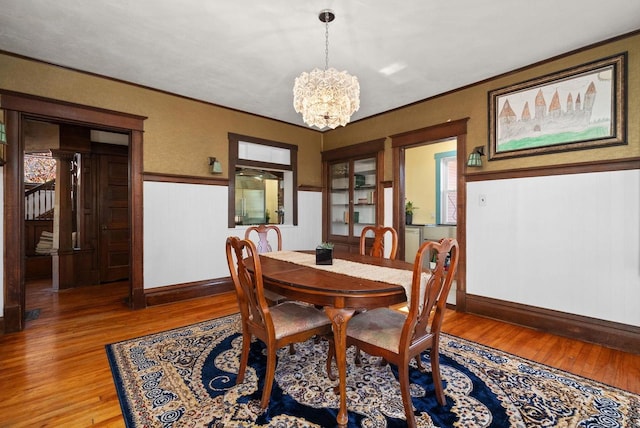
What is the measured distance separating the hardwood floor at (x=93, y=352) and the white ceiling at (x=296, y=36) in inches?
106

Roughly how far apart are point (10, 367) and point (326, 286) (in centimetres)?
252

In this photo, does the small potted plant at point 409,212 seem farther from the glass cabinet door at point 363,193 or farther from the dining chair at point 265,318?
the dining chair at point 265,318

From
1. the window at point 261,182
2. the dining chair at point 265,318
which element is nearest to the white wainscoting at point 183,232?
the window at point 261,182

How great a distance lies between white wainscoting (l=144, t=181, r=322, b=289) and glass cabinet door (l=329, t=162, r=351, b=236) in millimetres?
1733

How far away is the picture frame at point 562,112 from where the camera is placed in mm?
2723

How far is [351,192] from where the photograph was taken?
524 cm

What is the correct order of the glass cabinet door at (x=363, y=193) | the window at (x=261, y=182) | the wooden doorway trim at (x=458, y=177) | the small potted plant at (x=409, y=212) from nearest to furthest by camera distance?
the wooden doorway trim at (x=458, y=177)
the window at (x=261, y=182)
the glass cabinet door at (x=363, y=193)
the small potted plant at (x=409, y=212)

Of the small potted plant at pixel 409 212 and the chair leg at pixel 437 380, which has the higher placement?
the small potted plant at pixel 409 212

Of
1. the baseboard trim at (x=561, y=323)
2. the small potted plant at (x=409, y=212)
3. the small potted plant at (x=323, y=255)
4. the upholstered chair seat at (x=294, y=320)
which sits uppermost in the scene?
the small potted plant at (x=409, y=212)

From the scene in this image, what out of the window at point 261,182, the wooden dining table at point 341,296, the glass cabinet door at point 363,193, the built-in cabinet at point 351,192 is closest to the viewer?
the wooden dining table at point 341,296

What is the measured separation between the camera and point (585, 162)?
2.84m

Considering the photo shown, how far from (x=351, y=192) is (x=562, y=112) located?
2970 mm

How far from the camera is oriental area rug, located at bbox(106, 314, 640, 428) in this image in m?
1.73

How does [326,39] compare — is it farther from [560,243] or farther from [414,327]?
[560,243]
